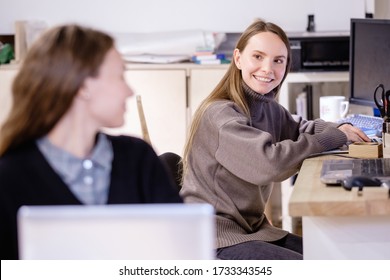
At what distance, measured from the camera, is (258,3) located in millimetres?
4516

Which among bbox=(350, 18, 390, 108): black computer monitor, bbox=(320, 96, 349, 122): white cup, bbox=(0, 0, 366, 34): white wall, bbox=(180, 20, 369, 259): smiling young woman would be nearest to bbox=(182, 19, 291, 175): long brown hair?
bbox=(180, 20, 369, 259): smiling young woman

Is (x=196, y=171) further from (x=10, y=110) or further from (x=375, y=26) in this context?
(x=10, y=110)

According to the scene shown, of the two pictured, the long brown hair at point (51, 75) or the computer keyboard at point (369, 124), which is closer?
the long brown hair at point (51, 75)

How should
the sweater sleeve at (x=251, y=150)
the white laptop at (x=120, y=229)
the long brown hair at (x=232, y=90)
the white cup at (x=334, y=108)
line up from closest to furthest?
the white laptop at (x=120, y=229) < the sweater sleeve at (x=251, y=150) < the long brown hair at (x=232, y=90) < the white cup at (x=334, y=108)

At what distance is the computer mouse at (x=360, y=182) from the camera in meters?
1.92

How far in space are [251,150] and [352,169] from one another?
0.90 ft

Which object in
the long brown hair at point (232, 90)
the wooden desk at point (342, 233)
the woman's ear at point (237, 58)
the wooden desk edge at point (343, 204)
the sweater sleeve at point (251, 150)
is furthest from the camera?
the woman's ear at point (237, 58)

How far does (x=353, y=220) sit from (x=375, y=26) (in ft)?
4.04

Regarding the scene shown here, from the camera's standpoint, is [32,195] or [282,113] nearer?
[32,195]

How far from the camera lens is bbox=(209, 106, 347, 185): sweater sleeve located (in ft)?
7.41

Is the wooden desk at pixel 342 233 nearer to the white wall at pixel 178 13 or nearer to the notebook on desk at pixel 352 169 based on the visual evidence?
the notebook on desk at pixel 352 169

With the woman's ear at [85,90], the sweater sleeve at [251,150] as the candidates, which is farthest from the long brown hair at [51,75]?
the sweater sleeve at [251,150]

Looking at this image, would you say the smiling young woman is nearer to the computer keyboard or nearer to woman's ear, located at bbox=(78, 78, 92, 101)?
the computer keyboard
